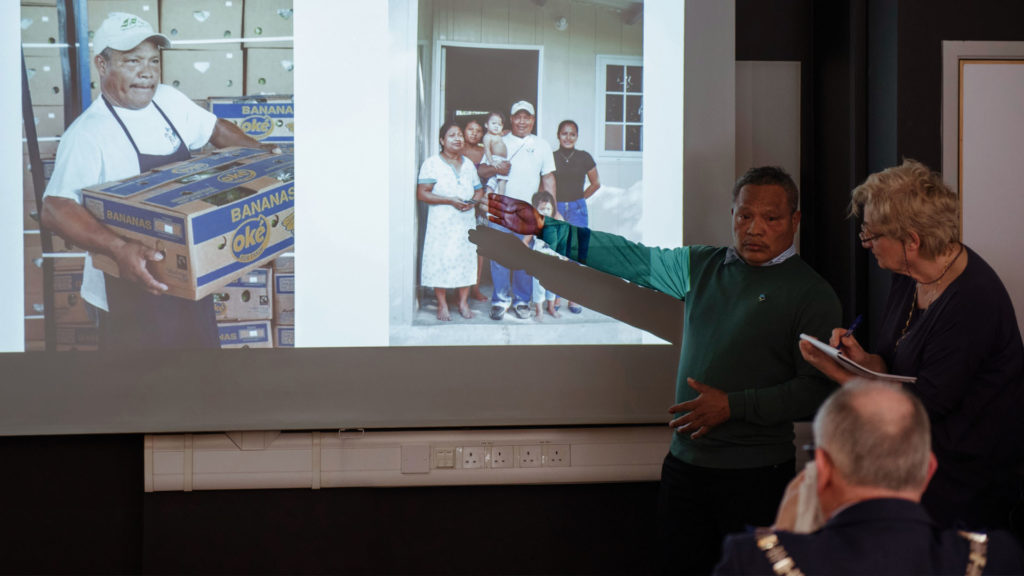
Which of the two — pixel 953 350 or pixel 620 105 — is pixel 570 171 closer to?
pixel 620 105

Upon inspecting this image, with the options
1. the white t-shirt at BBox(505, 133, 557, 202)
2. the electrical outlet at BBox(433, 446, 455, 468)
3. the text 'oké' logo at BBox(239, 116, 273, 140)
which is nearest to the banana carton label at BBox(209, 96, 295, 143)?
the text 'oké' logo at BBox(239, 116, 273, 140)

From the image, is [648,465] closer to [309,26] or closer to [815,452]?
[815,452]

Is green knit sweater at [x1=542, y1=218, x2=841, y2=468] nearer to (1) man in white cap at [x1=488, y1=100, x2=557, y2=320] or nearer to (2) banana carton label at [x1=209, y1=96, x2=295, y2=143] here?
(1) man in white cap at [x1=488, y1=100, x2=557, y2=320]

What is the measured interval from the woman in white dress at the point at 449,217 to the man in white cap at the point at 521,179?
83mm

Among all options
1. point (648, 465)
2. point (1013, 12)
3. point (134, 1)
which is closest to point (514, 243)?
point (648, 465)

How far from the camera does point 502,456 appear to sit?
2.37 meters

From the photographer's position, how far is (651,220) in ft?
7.78

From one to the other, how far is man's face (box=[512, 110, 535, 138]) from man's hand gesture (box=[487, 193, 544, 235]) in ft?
0.75

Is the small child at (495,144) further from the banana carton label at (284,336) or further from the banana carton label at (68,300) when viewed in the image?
the banana carton label at (68,300)

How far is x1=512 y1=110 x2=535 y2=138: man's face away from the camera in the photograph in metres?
2.32

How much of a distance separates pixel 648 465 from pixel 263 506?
131cm

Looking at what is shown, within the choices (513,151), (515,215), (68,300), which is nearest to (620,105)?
(513,151)

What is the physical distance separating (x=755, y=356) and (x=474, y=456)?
97 centimetres

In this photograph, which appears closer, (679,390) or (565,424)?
(679,390)
